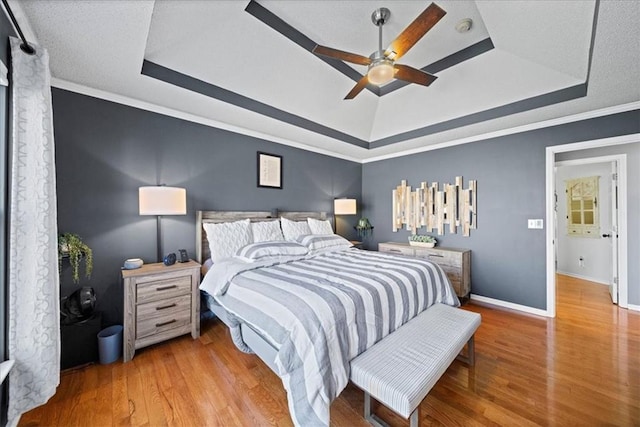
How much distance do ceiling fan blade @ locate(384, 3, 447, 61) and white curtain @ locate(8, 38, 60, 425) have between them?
7.68 ft

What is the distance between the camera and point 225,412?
1.66m

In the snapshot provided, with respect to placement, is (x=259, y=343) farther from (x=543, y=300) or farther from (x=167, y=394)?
(x=543, y=300)

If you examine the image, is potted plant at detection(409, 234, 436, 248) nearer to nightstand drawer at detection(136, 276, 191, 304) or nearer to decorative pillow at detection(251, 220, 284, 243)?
decorative pillow at detection(251, 220, 284, 243)

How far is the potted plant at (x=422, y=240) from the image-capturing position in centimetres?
404

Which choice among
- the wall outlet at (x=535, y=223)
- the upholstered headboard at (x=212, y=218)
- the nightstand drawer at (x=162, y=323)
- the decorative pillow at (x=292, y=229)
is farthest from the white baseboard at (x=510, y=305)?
the nightstand drawer at (x=162, y=323)

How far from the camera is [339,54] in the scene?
1.99 metres

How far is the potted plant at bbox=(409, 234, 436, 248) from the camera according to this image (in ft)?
13.3

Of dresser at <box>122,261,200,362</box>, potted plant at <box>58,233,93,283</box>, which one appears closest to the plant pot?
dresser at <box>122,261,200,362</box>

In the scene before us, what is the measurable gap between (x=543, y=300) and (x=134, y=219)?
16.5ft

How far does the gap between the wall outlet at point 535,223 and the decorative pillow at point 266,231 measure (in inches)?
133

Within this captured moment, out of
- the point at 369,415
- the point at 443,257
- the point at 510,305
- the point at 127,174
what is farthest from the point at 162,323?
the point at 510,305

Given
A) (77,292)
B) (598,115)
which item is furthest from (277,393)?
(598,115)

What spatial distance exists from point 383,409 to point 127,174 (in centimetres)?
317

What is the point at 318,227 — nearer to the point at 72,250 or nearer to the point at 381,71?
the point at 381,71
